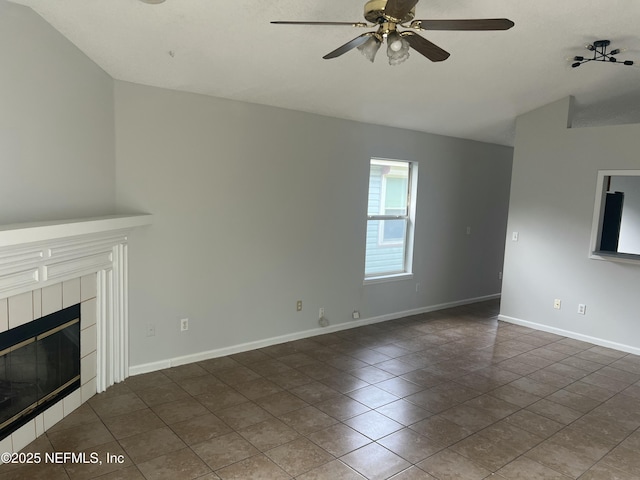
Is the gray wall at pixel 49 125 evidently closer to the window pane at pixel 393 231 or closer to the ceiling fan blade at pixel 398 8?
the ceiling fan blade at pixel 398 8

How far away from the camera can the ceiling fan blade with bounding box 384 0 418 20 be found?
5.92 ft

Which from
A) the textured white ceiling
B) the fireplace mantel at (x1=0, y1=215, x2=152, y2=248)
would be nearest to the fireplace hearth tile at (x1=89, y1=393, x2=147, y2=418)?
the fireplace mantel at (x1=0, y1=215, x2=152, y2=248)

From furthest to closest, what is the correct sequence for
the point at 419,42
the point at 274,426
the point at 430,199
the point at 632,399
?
the point at 430,199, the point at 632,399, the point at 274,426, the point at 419,42

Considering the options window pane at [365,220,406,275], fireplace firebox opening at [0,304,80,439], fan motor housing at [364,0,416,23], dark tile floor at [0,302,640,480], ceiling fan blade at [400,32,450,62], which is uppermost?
fan motor housing at [364,0,416,23]

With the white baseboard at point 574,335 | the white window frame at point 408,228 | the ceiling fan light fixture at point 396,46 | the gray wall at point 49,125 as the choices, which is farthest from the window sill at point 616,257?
the gray wall at point 49,125

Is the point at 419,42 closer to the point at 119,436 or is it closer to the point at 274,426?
the point at 274,426

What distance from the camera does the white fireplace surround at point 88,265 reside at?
2231mm

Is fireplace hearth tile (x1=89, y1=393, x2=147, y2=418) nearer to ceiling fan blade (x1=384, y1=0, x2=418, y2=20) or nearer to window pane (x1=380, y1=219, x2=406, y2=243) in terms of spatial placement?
ceiling fan blade (x1=384, y1=0, x2=418, y2=20)

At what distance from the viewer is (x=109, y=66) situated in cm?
316

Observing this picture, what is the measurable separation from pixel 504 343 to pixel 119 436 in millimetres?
3830

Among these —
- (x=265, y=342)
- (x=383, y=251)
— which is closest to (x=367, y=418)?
(x=265, y=342)

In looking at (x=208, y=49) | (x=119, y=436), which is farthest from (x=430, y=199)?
(x=119, y=436)

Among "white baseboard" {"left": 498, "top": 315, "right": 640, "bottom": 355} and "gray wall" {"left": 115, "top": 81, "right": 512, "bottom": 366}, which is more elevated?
"gray wall" {"left": 115, "top": 81, "right": 512, "bottom": 366}

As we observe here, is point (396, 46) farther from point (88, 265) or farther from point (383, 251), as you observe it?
point (383, 251)
